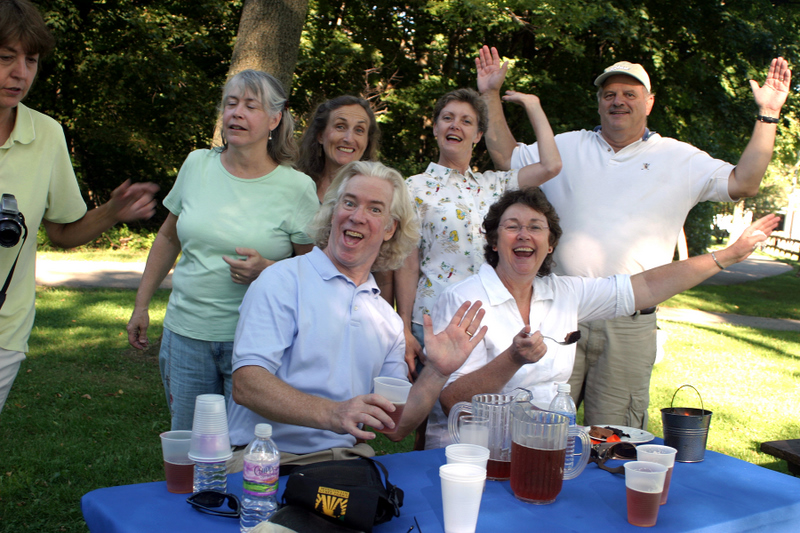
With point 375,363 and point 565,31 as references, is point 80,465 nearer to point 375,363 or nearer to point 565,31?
point 375,363

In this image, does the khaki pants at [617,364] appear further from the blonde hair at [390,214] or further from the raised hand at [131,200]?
the raised hand at [131,200]

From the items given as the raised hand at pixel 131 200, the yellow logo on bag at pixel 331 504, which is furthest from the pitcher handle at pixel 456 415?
the raised hand at pixel 131 200

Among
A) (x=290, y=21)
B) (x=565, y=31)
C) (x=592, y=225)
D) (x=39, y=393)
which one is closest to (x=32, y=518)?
(x=39, y=393)

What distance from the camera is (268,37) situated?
20.4 feet

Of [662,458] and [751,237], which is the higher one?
[751,237]

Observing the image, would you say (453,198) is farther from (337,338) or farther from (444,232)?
(337,338)

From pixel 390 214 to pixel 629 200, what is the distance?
1.67 m

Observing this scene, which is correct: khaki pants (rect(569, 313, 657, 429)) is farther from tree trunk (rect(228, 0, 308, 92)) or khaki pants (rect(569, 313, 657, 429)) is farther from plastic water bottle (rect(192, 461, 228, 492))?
tree trunk (rect(228, 0, 308, 92))

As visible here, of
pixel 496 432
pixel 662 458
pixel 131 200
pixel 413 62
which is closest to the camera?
pixel 662 458

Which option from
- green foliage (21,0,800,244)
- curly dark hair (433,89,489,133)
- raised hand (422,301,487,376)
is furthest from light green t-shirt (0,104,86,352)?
green foliage (21,0,800,244)

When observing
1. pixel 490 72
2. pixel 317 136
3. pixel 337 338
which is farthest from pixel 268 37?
pixel 337 338

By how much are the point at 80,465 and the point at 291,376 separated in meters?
2.70

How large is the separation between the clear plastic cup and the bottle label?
0.15m

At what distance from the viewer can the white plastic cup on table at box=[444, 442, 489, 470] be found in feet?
6.08
